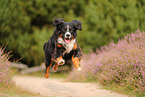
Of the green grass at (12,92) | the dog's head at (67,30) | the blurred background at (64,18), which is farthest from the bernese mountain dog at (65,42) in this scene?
the blurred background at (64,18)

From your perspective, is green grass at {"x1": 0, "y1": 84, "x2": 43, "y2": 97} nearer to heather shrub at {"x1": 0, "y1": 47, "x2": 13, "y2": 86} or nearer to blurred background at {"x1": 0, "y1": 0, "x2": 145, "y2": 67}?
heather shrub at {"x1": 0, "y1": 47, "x2": 13, "y2": 86}

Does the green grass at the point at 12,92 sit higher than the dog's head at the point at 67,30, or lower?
lower

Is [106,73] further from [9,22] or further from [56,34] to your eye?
[9,22]

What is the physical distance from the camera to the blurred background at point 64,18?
54.2ft

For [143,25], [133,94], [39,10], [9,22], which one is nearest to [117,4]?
[143,25]

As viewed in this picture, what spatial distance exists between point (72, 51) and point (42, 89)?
5.23ft

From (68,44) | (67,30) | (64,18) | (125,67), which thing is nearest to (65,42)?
(68,44)

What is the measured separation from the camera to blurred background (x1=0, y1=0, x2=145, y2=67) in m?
16.5

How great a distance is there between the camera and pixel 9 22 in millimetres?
19062

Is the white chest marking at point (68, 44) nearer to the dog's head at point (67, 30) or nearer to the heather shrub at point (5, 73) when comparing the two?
the dog's head at point (67, 30)

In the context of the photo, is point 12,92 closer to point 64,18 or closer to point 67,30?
point 67,30

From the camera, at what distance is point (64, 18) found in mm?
20141

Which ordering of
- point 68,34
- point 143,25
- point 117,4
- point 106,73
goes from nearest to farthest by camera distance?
1. point 68,34
2. point 106,73
3. point 143,25
4. point 117,4

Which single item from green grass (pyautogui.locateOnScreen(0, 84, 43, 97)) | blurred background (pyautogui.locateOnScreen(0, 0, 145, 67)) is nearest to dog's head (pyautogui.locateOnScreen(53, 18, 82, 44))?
green grass (pyautogui.locateOnScreen(0, 84, 43, 97))
